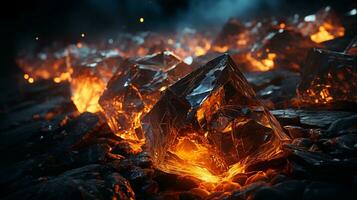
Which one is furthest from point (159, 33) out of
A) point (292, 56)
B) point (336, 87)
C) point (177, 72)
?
point (336, 87)

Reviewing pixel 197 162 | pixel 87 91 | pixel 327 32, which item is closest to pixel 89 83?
pixel 87 91

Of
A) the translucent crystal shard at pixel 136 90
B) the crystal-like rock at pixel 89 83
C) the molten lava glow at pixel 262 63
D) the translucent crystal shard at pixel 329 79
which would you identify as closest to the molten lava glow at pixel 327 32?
the molten lava glow at pixel 262 63

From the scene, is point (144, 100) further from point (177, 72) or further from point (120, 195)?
point (120, 195)

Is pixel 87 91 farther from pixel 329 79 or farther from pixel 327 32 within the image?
pixel 327 32

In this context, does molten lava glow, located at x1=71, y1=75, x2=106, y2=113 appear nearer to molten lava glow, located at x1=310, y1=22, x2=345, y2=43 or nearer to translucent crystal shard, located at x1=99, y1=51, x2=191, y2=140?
translucent crystal shard, located at x1=99, y1=51, x2=191, y2=140

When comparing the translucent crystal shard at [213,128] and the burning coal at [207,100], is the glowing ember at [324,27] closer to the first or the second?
the burning coal at [207,100]

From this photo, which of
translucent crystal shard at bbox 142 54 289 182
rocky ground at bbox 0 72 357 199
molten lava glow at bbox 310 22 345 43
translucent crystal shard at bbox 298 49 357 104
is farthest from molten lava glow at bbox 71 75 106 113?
molten lava glow at bbox 310 22 345 43
